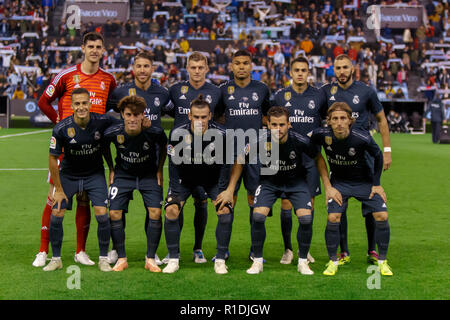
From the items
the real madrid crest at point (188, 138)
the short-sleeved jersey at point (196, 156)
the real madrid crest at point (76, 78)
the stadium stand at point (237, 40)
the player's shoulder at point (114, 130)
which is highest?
the stadium stand at point (237, 40)

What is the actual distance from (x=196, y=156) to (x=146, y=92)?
3.42 ft

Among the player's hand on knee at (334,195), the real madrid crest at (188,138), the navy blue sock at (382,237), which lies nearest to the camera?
the navy blue sock at (382,237)

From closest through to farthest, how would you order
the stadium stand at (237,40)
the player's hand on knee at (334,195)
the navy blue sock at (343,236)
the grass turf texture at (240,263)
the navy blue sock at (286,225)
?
the grass turf texture at (240,263), the player's hand on knee at (334,195), the navy blue sock at (343,236), the navy blue sock at (286,225), the stadium stand at (237,40)

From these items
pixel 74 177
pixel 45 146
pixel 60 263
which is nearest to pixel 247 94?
pixel 74 177

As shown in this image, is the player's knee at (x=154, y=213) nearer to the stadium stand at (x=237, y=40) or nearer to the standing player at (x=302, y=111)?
the standing player at (x=302, y=111)

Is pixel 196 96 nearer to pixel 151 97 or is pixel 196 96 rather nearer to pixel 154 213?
pixel 151 97

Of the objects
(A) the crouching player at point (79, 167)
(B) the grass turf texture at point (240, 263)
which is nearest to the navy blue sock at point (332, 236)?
(B) the grass turf texture at point (240, 263)

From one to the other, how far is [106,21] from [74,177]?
30.6 m

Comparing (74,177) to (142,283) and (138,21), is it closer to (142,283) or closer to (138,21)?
(142,283)

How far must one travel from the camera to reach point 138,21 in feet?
122

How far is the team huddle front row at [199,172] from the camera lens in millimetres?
6547

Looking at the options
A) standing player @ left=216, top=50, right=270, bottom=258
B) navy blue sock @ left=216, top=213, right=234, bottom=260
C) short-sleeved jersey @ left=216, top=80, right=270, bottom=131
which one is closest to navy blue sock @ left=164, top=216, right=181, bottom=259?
navy blue sock @ left=216, top=213, right=234, bottom=260

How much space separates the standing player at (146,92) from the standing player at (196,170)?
554mm

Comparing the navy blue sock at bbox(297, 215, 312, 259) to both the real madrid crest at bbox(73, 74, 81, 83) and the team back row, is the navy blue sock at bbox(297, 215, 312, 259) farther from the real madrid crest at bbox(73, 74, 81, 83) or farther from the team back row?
the real madrid crest at bbox(73, 74, 81, 83)
